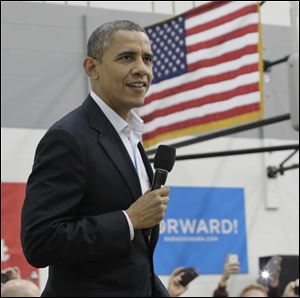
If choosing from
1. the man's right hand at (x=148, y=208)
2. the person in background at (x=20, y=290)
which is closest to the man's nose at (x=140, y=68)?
the man's right hand at (x=148, y=208)

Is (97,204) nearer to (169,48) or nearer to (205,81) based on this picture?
(205,81)

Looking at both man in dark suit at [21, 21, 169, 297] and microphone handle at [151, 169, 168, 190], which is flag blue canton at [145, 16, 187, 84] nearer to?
man in dark suit at [21, 21, 169, 297]

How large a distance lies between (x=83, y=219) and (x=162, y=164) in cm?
30

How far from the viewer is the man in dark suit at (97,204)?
7.35 feet

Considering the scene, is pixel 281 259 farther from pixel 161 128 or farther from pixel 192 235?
pixel 161 128

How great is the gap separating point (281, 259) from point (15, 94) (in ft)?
11.5

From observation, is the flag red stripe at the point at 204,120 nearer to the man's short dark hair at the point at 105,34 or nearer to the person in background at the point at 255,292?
the person in background at the point at 255,292

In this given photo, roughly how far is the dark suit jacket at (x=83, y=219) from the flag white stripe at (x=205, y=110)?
5712mm

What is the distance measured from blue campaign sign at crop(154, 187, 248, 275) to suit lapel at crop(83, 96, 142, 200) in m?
6.94

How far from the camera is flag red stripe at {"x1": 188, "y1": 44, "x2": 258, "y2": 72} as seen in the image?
8.06 metres

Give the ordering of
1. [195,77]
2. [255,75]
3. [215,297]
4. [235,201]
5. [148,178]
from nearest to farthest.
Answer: [148,178] < [255,75] < [195,77] < [215,297] < [235,201]

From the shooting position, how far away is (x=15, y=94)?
30.1ft

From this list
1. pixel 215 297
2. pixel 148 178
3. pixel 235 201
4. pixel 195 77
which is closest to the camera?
pixel 148 178

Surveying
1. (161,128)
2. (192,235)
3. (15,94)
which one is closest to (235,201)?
(192,235)
